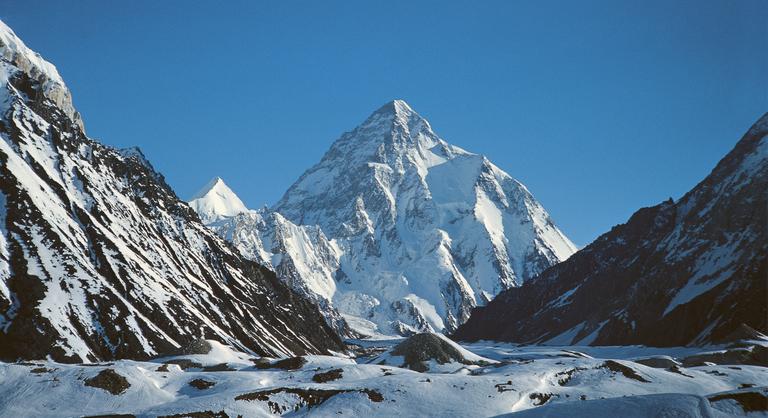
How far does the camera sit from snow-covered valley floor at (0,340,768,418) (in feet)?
165

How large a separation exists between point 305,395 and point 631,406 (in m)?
33.5

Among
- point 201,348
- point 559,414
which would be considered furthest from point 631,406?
point 201,348

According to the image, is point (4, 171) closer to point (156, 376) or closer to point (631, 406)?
point (156, 376)

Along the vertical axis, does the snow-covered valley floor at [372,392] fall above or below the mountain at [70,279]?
below

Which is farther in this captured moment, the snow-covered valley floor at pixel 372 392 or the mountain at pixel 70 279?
the mountain at pixel 70 279

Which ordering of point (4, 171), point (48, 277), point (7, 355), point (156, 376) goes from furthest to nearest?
1. point (4, 171)
2. point (48, 277)
3. point (7, 355)
4. point (156, 376)

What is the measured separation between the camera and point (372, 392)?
70.5 meters

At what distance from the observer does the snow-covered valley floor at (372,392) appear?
1980 inches

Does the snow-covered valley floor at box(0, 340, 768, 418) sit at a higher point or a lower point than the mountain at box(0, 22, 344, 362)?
lower

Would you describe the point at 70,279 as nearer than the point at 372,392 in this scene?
No

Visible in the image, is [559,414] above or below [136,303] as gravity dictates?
below

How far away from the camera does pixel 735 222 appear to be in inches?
7721

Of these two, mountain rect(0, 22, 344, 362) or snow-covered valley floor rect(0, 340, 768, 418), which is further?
mountain rect(0, 22, 344, 362)

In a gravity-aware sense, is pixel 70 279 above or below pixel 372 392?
above
